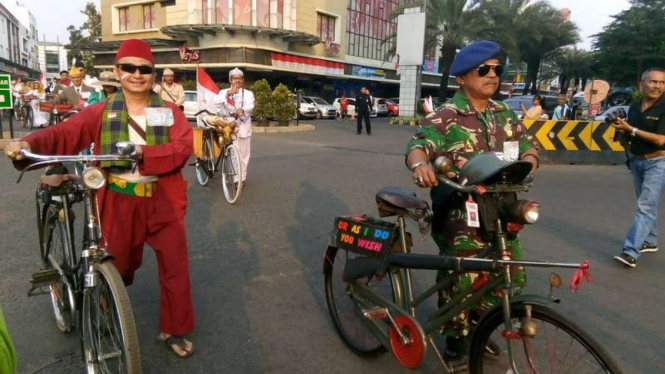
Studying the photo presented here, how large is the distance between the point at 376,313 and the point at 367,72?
156 ft

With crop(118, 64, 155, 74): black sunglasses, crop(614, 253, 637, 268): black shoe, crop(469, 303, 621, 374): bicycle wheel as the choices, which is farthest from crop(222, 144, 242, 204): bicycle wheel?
crop(469, 303, 621, 374): bicycle wheel

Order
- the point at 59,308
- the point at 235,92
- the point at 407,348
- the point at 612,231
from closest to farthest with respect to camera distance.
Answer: the point at 407,348
the point at 59,308
the point at 612,231
the point at 235,92

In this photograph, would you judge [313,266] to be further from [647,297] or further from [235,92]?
[235,92]

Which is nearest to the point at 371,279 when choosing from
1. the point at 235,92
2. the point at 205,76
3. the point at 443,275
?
the point at 443,275

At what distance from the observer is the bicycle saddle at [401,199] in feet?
9.09

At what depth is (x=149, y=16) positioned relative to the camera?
45.7 metres

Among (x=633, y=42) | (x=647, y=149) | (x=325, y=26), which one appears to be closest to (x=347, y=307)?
(x=647, y=149)

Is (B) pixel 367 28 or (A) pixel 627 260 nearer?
(A) pixel 627 260

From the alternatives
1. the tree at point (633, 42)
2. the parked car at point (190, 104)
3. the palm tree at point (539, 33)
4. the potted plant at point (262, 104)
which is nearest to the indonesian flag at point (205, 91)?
the potted plant at point (262, 104)

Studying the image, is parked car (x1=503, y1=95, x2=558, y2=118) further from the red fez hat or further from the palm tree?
the red fez hat

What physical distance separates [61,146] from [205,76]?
5.65 m

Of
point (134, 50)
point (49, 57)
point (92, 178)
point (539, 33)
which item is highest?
point (49, 57)

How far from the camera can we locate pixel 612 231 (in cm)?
637

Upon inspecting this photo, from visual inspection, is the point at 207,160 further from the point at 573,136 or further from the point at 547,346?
the point at 573,136
